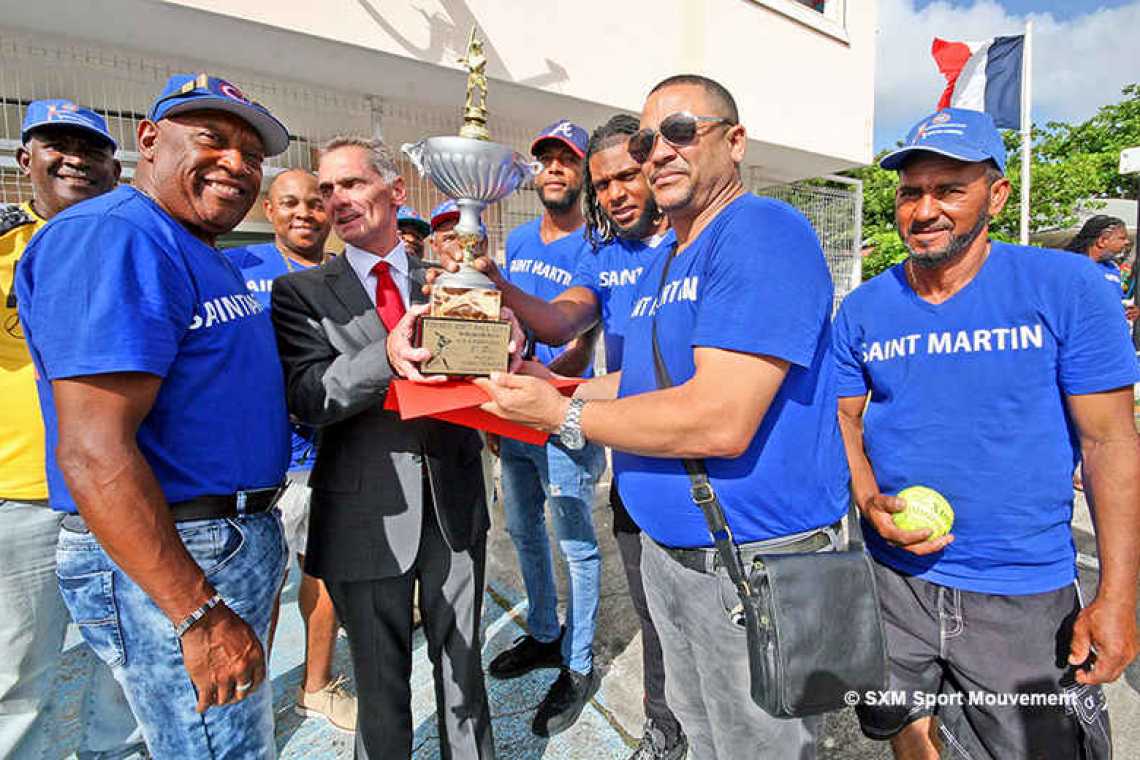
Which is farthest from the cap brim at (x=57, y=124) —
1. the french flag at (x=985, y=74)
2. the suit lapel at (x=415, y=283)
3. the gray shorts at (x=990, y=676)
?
the french flag at (x=985, y=74)

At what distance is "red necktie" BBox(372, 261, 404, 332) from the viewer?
79.0 inches

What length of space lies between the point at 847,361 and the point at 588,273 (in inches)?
47.9

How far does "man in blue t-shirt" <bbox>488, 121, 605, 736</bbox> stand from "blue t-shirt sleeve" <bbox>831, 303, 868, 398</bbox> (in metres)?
1.21

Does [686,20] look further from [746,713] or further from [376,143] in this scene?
[746,713]

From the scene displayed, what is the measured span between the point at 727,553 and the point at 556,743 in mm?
1702

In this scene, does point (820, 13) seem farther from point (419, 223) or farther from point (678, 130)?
point (678, 130)

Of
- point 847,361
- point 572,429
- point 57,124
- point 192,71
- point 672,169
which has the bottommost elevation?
point 572,429

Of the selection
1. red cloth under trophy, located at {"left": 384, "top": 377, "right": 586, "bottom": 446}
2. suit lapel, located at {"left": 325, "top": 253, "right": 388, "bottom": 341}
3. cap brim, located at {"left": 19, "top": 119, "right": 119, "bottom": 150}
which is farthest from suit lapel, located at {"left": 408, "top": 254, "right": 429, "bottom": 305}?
cap brim, located at {"left": 19, "top": 119, "right": 119, "bottom": 150}

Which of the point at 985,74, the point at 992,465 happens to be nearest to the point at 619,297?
the point at 992,465

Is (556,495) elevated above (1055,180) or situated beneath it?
situated beneath

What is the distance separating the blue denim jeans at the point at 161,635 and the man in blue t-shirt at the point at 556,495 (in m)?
1.51

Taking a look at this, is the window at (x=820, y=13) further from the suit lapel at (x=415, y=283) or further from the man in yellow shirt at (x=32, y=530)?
the man in yellow shirt at (x=32, y=530)

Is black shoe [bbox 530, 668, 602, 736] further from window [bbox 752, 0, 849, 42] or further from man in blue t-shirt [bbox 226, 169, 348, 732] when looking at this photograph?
window [bbox 752, 0, 849, 42]

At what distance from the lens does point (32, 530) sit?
79.9 inches
